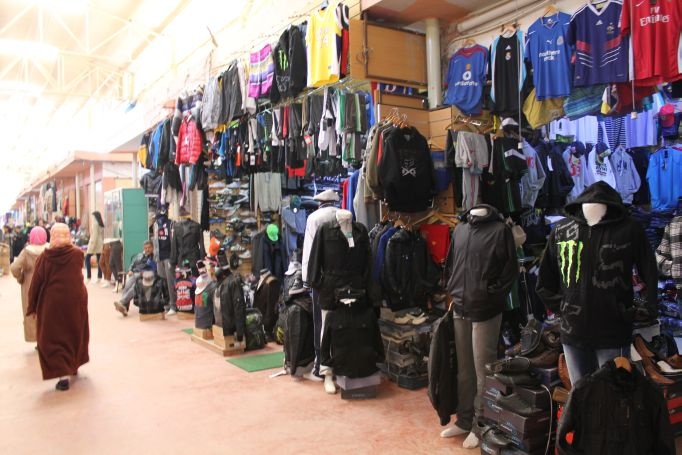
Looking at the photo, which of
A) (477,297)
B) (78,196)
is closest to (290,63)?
(477,297)

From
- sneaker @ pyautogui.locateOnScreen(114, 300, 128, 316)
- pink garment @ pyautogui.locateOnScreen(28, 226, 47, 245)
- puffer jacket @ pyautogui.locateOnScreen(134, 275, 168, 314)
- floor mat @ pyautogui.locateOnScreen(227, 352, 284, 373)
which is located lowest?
floor mat @ pyautogui.locateOnScreen(227, 352, 284, 373)

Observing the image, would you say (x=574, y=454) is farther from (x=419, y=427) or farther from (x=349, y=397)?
(x=349, y=397)

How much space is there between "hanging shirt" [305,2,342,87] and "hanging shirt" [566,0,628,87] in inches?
88.3

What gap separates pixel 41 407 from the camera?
4.59m

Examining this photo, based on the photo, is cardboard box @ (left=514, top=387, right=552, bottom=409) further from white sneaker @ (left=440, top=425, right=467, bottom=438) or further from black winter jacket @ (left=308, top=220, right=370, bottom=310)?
black winter jacket @ (left=308, top=220, right=370, bottom=310)

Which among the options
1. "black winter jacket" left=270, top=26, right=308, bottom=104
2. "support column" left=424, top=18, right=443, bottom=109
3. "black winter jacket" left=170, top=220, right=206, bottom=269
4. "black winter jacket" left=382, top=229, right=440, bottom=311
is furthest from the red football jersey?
"black winter jacket" left=170, top=220, right=206, bottom=269

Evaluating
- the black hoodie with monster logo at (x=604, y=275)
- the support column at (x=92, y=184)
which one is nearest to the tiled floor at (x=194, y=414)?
the black hoodie with monster logo at (x=604, y=275)

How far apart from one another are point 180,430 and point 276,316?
2.76 metres

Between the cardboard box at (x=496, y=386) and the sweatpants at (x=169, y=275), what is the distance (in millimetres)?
6435

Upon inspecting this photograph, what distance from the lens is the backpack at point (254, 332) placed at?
Result: 628 centimetres

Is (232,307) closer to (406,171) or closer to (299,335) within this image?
(299,335)

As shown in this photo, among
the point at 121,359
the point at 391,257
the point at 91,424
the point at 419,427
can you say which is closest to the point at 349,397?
the point at 419,427

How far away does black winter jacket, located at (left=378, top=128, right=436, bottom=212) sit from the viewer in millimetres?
4844

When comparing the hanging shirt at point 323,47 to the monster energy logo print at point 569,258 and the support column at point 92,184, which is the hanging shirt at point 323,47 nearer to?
the monster energy logo print at point 569,258
